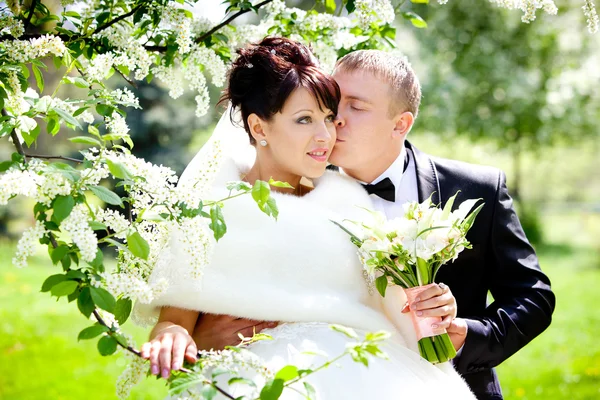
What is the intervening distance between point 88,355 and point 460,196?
6.12 meters

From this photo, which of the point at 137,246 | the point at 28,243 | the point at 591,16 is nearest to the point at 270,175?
the point at 137,246

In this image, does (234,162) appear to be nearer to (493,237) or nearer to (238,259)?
(238,259)

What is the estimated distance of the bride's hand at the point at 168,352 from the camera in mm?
2252

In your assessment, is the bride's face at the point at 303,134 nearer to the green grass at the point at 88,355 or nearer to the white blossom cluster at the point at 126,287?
the white blossom cluster at the point at 126,287

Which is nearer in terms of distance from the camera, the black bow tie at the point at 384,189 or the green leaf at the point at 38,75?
the green leaf at the point at 38,75

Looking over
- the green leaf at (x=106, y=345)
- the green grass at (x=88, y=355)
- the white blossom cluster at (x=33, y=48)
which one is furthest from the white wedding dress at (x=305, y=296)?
the green grass at (x=88, y=355)

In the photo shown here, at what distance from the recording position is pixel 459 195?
3.41 m

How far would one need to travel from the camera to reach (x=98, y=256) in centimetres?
215

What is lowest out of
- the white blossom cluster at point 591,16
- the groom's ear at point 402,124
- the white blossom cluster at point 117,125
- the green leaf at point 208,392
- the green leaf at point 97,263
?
the green leaf at point 208,392

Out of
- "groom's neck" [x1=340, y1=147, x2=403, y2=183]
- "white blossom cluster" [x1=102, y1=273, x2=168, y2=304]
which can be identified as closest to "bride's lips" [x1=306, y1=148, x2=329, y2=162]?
"groom's neck" [x1=340, y1=147, x2=403, y2=183]

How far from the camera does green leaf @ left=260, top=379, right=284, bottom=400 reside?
2.00 meters

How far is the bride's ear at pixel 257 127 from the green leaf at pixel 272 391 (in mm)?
1408

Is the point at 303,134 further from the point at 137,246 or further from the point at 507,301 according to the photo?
the point at 507,301

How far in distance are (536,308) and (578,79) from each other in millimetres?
16098
